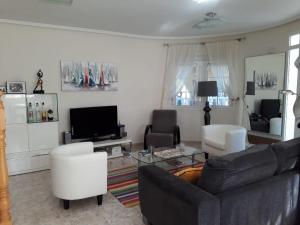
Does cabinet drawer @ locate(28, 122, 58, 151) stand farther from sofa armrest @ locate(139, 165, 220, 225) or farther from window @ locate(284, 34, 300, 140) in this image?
window @ locate(284, 34, 300, 140)

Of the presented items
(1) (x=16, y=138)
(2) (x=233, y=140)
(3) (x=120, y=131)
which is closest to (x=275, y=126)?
(2) (x=233, y=140)

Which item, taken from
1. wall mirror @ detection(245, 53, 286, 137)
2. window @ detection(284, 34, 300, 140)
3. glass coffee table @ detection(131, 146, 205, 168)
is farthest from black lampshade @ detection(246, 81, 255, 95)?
glass coffee table @ detection(131, 146, 205, 168)

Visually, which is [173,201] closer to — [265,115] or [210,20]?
[210,20]

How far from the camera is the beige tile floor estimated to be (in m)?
2.54

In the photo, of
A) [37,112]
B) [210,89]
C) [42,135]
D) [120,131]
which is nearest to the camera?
[42,135]

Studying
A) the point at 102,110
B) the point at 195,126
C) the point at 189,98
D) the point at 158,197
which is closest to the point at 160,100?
the point at 189,98

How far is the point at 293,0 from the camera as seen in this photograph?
11.0 feet

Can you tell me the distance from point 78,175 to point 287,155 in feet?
7.04

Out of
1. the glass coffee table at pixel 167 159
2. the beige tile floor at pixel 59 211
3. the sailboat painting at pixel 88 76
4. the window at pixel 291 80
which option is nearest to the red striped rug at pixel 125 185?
the beige tile floor at pixel 59 211

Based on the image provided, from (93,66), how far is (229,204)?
158 inches

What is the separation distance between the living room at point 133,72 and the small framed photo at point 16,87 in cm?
2

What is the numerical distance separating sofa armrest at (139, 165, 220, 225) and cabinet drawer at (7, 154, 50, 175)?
247 centimetres

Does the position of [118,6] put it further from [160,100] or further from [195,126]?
[195,126]

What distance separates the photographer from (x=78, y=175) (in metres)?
2.63
